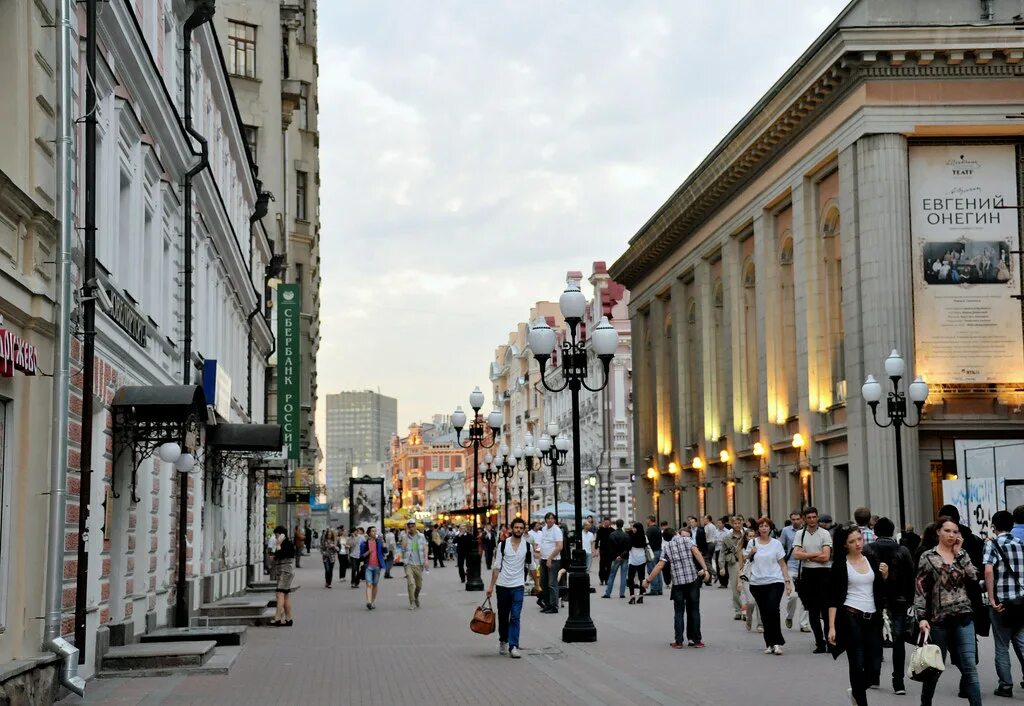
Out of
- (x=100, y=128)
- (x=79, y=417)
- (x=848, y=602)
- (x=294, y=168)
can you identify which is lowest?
(x=848, y=602)

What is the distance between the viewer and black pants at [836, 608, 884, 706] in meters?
11.7

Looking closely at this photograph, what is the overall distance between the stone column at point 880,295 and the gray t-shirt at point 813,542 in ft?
56.6

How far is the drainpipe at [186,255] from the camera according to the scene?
2114 cm

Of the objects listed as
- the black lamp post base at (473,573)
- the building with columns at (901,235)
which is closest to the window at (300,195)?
the building with columns at (901,235)

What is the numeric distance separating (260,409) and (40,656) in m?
33.2

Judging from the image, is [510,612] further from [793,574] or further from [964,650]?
[964,650]

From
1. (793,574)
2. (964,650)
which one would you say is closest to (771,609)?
(793,574)

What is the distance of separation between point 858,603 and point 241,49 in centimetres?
4407

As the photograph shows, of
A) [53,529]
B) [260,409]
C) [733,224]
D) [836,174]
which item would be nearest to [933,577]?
[53,529]

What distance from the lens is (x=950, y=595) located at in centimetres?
1201

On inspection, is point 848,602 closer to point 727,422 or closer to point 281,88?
point 727,422

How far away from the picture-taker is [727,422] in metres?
52.7

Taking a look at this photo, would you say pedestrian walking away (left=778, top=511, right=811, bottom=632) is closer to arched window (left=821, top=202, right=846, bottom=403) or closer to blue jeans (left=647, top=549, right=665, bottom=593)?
blue jeans (left=647, top=549, right=665, bottom=593)

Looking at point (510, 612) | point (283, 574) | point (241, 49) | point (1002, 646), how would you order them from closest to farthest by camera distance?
point (1002, 646) → point (510, 612) → point (283, 574) → point (241, 49)
